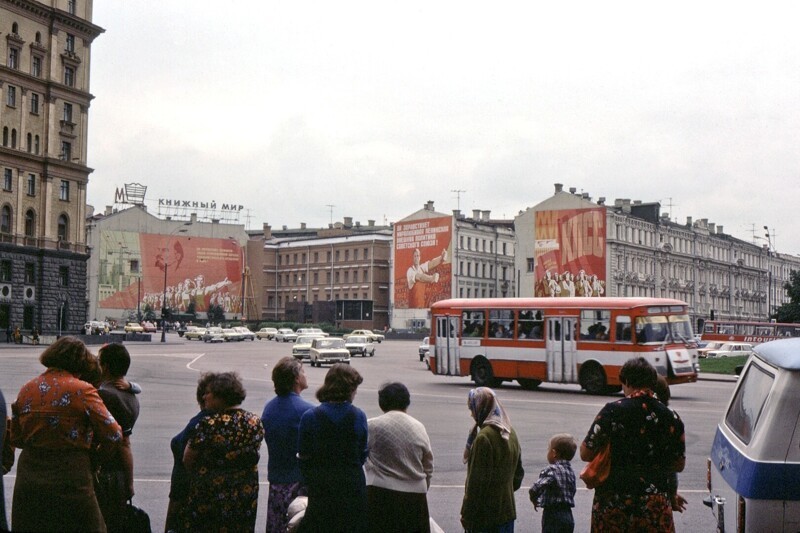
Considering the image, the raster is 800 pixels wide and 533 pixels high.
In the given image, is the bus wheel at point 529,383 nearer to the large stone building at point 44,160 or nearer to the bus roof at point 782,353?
the bus roof at point 782,353

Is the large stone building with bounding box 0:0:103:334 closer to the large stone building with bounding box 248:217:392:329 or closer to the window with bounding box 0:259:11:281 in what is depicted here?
the window with bounding box 0:259:11:281

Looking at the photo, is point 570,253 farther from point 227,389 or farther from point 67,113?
point 227,389

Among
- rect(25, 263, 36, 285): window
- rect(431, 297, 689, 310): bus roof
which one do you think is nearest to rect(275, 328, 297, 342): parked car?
rect(25, 263, 36, 285): window

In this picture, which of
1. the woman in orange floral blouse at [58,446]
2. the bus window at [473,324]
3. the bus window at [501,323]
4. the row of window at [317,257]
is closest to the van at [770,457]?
the woman in orange floral blouse at [58,446]

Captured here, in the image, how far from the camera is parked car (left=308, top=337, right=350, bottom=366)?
4625 centimetres

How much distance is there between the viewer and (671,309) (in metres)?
27.5

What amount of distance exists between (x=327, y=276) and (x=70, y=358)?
133019 mm

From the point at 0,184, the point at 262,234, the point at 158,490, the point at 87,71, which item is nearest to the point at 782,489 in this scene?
the point at 158,490

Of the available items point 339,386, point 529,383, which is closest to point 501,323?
point 529,383

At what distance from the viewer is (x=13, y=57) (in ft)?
244

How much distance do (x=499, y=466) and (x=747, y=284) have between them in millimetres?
144730

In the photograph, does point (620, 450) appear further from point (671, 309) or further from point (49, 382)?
point (671, 309)

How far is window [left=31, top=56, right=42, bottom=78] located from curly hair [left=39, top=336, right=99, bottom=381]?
251ft

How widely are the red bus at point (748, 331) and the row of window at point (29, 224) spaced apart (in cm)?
5325
